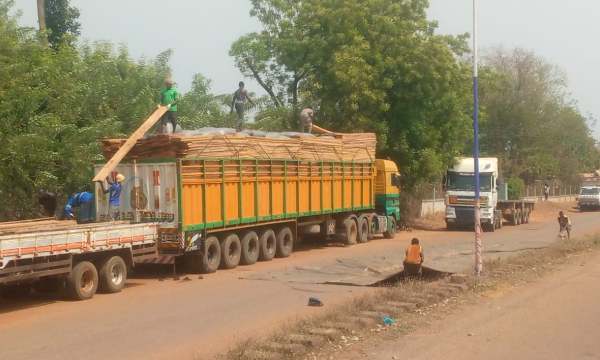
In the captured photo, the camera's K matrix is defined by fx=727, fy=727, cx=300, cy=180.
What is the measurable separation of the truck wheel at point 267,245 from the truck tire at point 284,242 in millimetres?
344

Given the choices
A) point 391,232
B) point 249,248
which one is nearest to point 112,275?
point 249,248

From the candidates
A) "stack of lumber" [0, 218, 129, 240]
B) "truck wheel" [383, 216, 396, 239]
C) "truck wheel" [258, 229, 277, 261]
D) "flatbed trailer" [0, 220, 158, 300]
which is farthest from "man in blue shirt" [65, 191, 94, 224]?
"truck wheel" [383, 216, 396, 239]

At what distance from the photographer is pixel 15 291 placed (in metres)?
13.8

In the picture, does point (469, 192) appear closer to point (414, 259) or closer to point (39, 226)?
point (414, 259)

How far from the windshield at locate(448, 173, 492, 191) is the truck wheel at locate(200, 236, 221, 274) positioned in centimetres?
1751

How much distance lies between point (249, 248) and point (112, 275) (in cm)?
579

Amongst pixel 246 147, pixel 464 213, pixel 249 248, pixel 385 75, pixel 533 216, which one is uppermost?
pixel 385 75

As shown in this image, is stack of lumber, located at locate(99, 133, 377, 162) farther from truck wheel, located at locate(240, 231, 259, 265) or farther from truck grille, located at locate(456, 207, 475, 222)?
truck grille, located at locate(456, 207, 475, 222)

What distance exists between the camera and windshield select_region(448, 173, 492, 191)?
32562mm

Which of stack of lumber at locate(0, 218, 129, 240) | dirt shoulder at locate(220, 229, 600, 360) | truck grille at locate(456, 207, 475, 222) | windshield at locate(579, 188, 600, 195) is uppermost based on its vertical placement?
windshield at locate(579, 188, 600, 195)

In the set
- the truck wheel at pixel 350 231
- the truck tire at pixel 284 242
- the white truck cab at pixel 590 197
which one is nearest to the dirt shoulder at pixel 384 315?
the truck tire at pixel 284 242

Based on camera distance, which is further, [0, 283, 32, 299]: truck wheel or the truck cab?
the truck cab

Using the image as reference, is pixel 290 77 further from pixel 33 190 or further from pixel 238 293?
pixel 238 293

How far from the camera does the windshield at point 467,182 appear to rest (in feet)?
107
